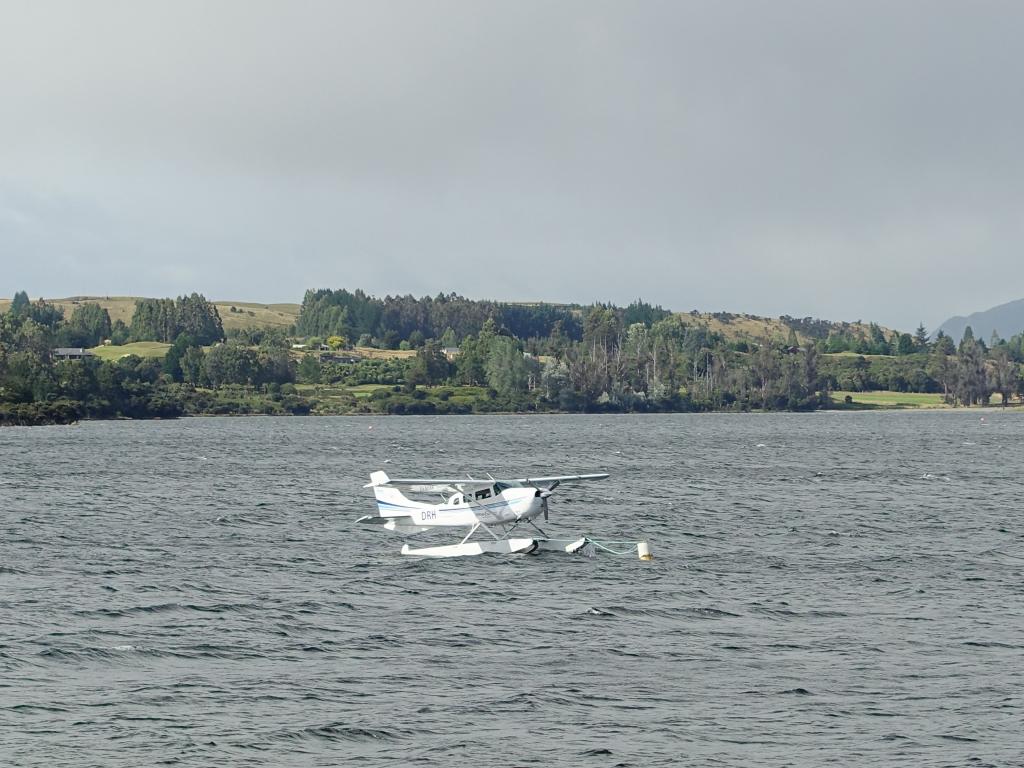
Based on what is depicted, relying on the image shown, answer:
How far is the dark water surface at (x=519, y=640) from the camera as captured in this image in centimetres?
2625

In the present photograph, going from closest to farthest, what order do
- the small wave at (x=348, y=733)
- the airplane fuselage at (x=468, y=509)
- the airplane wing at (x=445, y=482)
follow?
the small wave at (x=348, y=733) < the airplane fuselage at (x=468, y=509) < the airplane wing at (x=445, y=482)

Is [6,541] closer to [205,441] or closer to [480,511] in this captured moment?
[480,511]

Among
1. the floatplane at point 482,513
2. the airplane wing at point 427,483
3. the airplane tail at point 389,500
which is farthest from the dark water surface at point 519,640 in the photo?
the airplane wing at point 427,483

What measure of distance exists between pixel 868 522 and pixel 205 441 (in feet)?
381

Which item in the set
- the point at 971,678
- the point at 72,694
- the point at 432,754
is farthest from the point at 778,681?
the point at 72,694

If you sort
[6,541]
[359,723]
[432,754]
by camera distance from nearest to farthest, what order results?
1. [432,754]
2. [359,723]
3. [6,541]

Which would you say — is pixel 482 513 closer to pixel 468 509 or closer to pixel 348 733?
pixel 468 509

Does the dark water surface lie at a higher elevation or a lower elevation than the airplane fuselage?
lower

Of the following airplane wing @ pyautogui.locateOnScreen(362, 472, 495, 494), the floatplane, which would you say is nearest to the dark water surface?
the floatplane

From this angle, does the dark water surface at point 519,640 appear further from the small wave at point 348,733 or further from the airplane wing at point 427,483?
the airplane wing at point 427,483

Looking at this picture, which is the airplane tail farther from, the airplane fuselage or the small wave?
the small wave

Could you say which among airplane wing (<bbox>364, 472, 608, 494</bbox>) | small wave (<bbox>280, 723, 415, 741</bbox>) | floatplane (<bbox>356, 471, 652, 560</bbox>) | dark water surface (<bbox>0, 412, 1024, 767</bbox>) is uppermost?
airplane wing (<bbox>364, 472, 608, 494</bbox>)

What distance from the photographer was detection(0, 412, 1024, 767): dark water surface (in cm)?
2625

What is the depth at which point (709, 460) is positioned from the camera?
123562 mm
